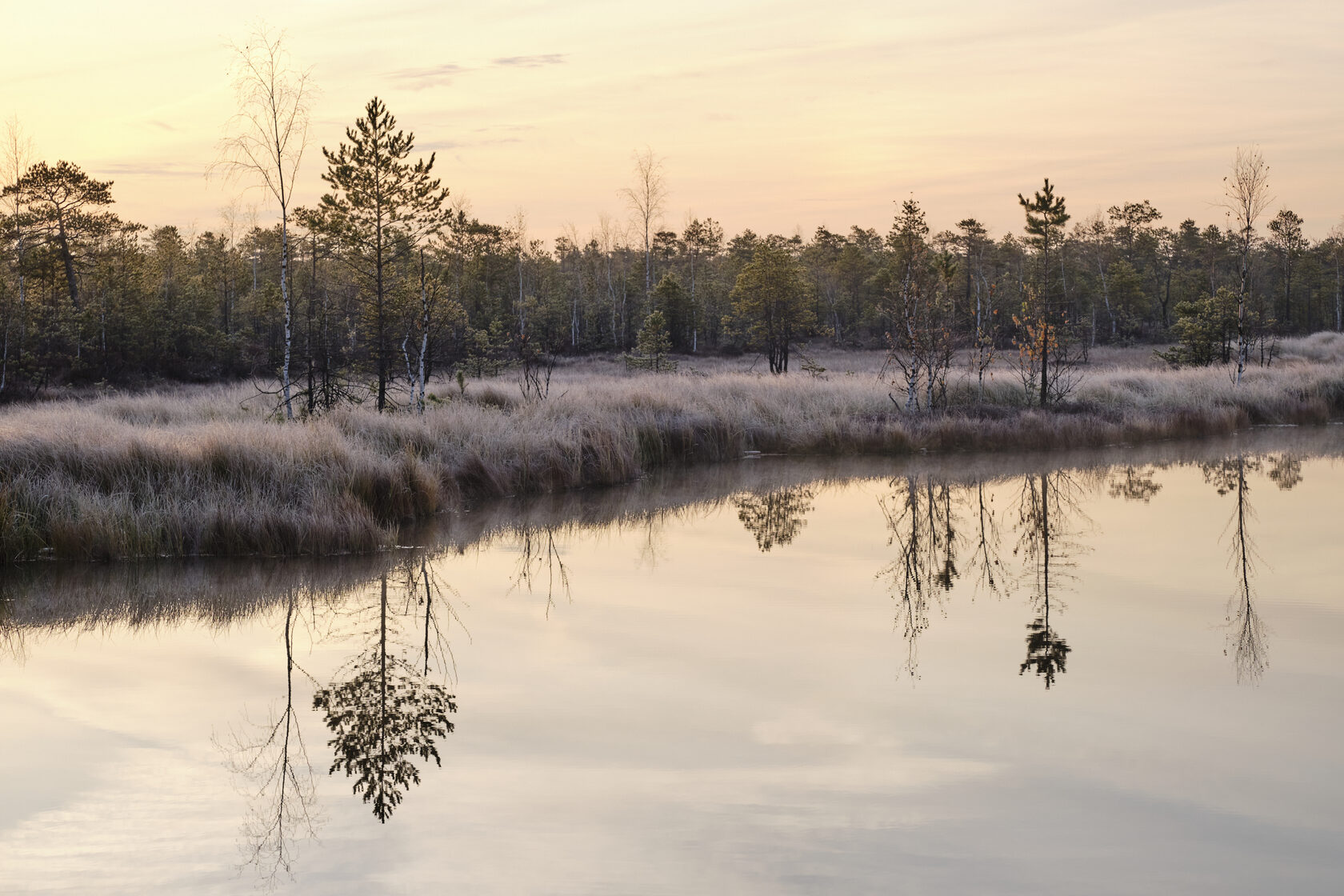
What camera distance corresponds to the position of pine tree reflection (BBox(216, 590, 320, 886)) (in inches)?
191

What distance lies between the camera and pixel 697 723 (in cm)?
640

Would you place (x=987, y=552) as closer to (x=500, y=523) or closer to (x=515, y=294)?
(x=500, y=523)

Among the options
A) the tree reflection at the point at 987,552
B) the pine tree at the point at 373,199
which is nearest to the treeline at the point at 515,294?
the pine tree at the point at 373,199

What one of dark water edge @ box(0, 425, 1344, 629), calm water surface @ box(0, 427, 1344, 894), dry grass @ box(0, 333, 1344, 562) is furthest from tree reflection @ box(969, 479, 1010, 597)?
dry grass @ box(0, 333, 1344, 562)

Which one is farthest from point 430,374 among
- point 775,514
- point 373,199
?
point 775,514

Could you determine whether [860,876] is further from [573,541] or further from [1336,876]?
[573,541]

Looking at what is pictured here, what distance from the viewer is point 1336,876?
14.5 ft

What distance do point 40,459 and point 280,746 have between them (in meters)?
7.37

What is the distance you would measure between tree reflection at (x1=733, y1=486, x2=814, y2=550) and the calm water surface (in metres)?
0.73

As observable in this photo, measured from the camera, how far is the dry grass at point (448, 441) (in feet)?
36.4

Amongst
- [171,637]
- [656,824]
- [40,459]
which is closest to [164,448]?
[40,459]

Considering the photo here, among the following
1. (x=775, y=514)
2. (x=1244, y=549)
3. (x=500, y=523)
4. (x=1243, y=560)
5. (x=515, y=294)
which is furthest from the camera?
(x=515, y=294)

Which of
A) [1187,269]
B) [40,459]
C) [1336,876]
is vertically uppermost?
[1187,269]

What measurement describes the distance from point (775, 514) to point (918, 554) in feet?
9.69
